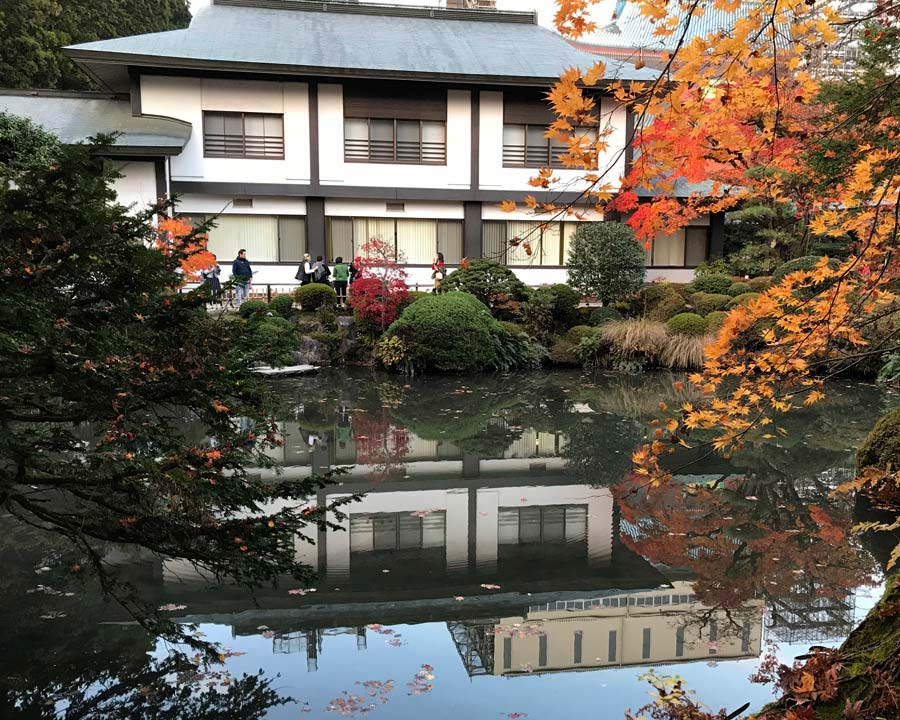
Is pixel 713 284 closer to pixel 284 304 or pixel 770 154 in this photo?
pixel 284 304

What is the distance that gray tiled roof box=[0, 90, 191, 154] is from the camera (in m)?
18.5

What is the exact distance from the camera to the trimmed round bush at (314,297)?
18328mm

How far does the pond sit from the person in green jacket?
1095 cm

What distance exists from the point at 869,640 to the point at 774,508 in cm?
466

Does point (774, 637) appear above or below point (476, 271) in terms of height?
below

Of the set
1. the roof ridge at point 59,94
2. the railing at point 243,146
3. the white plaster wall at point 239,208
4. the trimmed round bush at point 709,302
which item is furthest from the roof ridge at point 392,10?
the trimmed round bush at point 709,302

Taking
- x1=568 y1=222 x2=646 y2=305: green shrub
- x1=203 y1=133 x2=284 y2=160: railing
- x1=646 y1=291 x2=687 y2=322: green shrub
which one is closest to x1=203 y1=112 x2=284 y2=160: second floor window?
x1=203 y1=133 x2=284 y2=160: railing

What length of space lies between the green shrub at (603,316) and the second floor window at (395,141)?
278 inches

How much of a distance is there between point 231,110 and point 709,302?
14.0m

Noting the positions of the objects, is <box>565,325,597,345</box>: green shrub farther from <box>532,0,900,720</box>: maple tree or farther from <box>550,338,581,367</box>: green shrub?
<box>532,0,900,720</box>: maple tree

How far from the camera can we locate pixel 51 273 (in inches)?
123

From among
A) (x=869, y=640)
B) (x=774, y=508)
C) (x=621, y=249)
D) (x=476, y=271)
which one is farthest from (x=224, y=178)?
(x=869, y=640)

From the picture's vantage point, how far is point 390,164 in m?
21.9

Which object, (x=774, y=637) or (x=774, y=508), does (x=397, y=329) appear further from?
(x=774, y=637)
